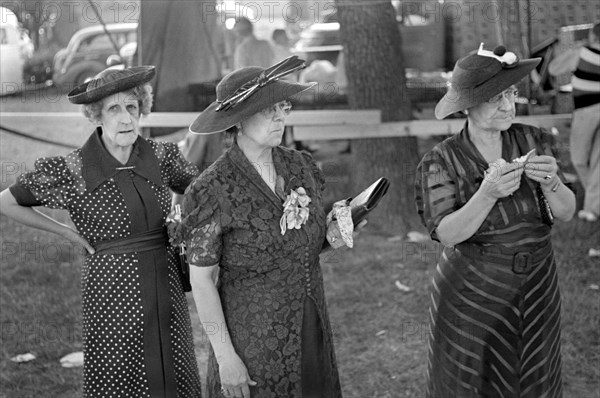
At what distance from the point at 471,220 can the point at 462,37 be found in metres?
9.14

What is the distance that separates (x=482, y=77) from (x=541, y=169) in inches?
17.1

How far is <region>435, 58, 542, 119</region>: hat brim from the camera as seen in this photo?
306cm

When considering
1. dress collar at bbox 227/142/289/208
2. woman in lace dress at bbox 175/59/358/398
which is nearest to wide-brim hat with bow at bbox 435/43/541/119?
woman in lace dress at bbox 175/59/358/398

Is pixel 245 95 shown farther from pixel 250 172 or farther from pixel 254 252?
pixel 254 252

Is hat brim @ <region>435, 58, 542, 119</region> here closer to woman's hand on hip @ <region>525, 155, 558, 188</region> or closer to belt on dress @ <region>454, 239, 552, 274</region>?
woman's hand on hip @ <region>525, 155, 558, 188</region>

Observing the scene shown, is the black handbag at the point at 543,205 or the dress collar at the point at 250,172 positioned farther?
the black handbag at the point at 543,205

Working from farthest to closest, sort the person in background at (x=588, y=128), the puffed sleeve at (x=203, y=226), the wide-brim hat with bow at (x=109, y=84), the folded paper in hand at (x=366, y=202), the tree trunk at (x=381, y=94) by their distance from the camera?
the tree trunk at (x=381, y=94) < the person in background at (x=588, y=128) < the wide-brim hat with bow at (x=109, y=84) < the folded paper in hand at (x=366, y=202) < the puffed sleeve at (x=203, y=226)

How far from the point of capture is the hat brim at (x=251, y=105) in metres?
2.81

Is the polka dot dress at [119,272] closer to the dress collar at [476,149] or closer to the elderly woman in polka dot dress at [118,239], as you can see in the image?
the elderly woman in polka dot dress at [118,239]

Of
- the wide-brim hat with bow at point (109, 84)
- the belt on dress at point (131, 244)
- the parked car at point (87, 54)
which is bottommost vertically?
the parked car at point (87, 54)

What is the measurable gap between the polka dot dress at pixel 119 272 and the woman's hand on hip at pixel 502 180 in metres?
1.38

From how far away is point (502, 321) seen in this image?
10.2ft

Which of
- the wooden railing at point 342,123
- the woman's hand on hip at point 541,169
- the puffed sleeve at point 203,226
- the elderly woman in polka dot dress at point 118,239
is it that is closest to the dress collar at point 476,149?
the woman's hand on hip at point 541,169

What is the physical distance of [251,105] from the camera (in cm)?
282
